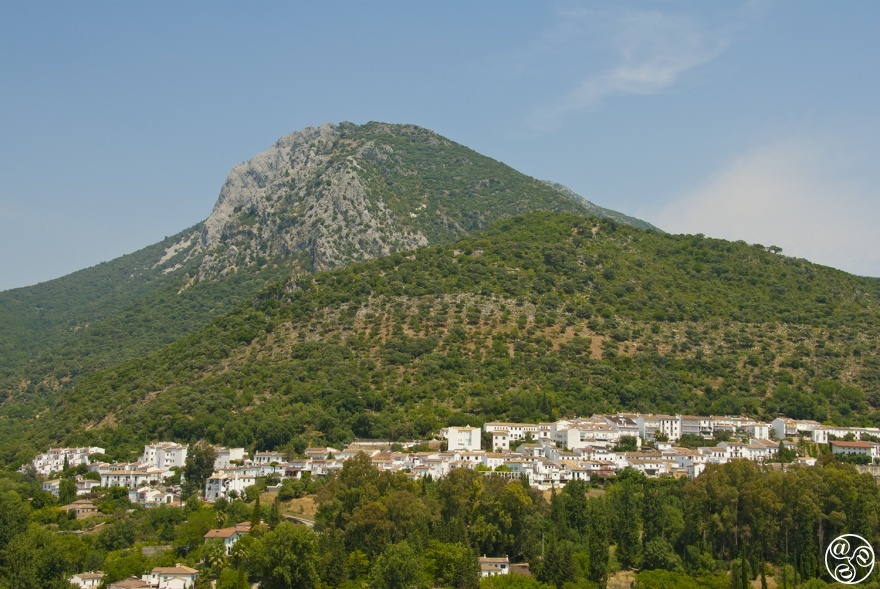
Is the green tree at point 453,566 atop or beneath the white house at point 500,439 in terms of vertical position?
beneath

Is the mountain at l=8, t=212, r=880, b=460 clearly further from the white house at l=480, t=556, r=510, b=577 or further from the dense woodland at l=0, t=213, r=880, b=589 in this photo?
the white house at l=480, t=556, r=510, b=577

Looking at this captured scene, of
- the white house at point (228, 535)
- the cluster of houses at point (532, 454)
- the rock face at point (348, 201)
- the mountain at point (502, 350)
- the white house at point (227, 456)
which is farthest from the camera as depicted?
the rock face at point (348, 201)

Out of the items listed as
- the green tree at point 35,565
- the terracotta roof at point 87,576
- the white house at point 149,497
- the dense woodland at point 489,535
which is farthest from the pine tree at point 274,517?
the green tree at point 35,565

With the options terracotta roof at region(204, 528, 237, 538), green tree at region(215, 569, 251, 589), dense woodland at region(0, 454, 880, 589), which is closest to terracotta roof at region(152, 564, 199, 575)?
dense woodland at region(0, 454, 880, 589)

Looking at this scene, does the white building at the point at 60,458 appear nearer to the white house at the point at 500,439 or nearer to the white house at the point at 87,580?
the white house at the point at 87,580

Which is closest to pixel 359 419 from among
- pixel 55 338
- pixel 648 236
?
pixel 648 236

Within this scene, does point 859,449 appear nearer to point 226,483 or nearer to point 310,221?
point 226,483
